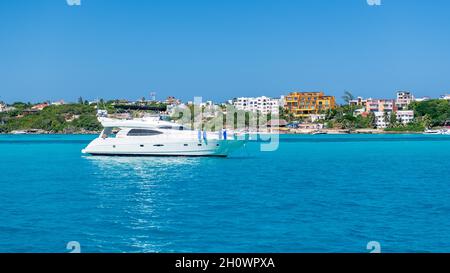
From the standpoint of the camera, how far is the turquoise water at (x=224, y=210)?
1534 cm

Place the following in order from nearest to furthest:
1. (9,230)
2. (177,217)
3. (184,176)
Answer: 1. (9,230)
2. (177,217)
3. (184,176)

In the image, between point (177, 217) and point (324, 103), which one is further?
point (324, 103)

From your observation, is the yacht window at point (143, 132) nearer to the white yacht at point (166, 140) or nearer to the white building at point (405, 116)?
the white yacht at point (166, 140)

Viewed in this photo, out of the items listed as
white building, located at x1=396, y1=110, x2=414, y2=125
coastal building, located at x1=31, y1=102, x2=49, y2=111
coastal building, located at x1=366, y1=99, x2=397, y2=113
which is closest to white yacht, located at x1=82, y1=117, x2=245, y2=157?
white building, located at x1=396, y1=110, x2=414, y2=125

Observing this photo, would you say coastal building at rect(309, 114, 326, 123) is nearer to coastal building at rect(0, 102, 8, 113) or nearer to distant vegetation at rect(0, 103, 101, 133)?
distant vegetation at rect(0, 103, 101, 133)

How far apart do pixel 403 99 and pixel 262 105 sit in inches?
1606

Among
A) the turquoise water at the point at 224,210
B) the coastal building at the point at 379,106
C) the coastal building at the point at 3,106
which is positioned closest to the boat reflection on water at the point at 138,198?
the turquoise water at the point at 224,210

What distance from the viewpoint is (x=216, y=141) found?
141 ft

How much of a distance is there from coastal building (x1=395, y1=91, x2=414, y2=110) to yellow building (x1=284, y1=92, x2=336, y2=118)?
20180 mm

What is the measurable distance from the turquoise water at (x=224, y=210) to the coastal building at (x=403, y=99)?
142 meters

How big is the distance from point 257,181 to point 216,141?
1368 centimetres

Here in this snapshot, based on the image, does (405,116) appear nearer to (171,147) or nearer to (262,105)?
(262,105)

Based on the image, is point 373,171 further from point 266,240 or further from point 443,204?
point 266,240
